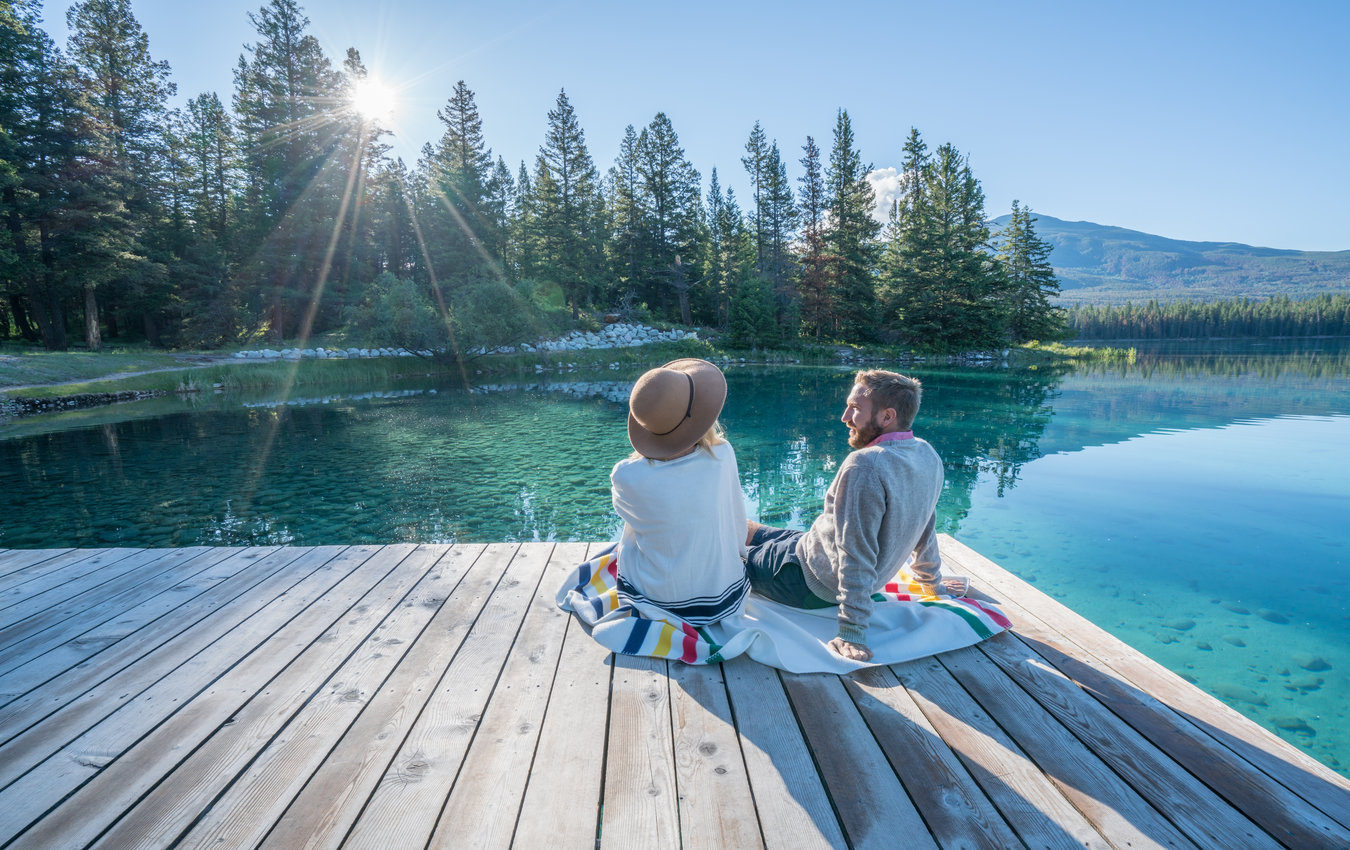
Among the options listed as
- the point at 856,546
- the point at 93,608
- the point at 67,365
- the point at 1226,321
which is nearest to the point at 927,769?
the point at 856,546

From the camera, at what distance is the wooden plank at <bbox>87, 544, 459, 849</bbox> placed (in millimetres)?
1493

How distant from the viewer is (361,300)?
89.8ft

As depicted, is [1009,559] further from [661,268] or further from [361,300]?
[661,268]

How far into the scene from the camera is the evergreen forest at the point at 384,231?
2091 centimetres

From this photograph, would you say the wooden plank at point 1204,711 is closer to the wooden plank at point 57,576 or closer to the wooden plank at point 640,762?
the wooden plank at point 640,762

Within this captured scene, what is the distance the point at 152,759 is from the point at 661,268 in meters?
34.9

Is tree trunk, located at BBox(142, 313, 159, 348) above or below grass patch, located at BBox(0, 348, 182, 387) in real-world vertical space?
above

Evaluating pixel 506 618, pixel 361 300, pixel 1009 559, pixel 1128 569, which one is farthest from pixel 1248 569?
pixel 361 300

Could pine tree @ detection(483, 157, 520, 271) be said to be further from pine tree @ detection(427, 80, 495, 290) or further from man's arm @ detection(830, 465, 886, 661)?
man's arm @ detection(830, 465, 886, 661)

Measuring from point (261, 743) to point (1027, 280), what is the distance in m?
37.3

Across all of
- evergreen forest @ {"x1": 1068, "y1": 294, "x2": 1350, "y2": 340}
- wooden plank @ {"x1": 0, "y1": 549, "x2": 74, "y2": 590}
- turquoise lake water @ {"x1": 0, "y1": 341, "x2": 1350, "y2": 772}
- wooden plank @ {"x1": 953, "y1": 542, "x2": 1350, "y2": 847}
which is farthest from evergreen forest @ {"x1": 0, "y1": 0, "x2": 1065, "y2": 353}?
evergreen forest @ {"x1": 1068, "y1": 294, "x2": 1350, "y2": 340}

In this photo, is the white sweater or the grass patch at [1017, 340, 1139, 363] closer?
the white sweater

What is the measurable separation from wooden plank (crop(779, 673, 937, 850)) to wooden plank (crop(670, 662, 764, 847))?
0.23 meters

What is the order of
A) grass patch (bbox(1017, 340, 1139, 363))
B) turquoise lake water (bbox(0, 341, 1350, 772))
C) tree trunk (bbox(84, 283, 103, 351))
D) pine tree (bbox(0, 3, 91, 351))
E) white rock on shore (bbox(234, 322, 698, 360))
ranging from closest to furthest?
1. turquoise lake water (bbox(0, 341, 1350, 772))
2. pine tree (bbox(0, 3, 91, 351))
3. tree trunk (bbox(84, 283, 103, 351))
4. white rock on shore (bbox(234, 322, 698, 360))
5. grass patch (bbox(1017, 340, 1139, 363))
